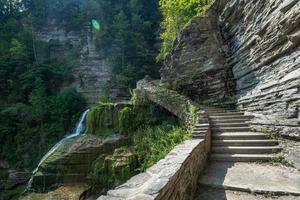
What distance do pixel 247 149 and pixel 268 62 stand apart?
3590 mm

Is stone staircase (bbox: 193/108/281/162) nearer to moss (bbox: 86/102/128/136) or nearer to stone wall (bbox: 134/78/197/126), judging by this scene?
stone wall (bbox: 134/78/197/126)

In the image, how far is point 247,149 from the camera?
6195mm

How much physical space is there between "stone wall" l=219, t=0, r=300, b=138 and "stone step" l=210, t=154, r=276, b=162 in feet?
2.86

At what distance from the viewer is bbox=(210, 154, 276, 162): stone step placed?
5.80 metres

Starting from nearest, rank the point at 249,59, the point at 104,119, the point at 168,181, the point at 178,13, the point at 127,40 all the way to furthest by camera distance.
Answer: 1. the point at 168,181
2. the point at 249,59
3. the point at 104,119
4. the point at 178,13
5. the point at 127,40

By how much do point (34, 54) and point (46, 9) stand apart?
7.77 m

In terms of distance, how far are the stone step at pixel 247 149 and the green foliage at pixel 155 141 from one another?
1113 mm

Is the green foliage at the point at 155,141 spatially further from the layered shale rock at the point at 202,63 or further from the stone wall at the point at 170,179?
the layered shale rock at the point at 202,63

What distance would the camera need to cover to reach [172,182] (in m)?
2.99

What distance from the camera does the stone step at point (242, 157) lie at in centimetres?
580

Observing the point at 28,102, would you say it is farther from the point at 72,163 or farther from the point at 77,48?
the point at 72,163

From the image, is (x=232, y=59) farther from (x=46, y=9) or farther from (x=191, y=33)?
(x=46, y=9)

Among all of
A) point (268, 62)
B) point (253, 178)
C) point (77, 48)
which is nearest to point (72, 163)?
point (253, 178)

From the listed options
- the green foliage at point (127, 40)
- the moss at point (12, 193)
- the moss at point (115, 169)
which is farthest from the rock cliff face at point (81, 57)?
the moss at point (115, 169)
